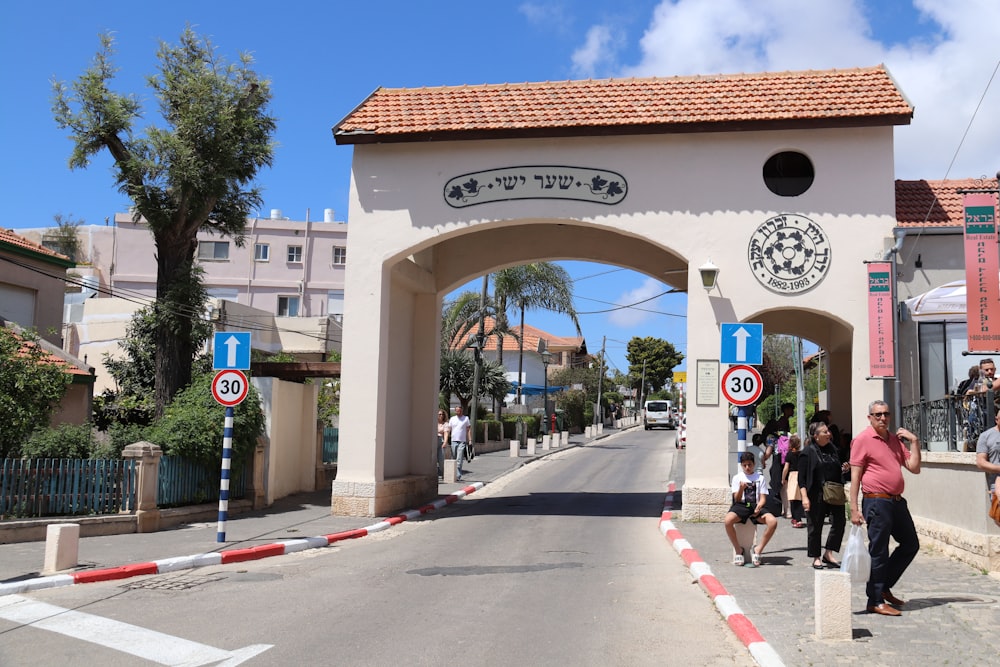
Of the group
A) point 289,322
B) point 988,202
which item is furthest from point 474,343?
point 988,202

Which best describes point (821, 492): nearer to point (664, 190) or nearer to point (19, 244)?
point (664, 190)

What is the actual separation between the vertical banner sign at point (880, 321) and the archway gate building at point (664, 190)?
0.29 metres

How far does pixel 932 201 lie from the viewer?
16.8m

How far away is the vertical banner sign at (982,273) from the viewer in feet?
40.9

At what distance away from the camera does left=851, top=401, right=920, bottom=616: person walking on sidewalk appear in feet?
26.3

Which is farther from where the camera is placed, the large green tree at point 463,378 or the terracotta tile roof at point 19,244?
the large green tree at point 463,378

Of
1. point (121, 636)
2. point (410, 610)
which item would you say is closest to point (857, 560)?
point (410, 610)

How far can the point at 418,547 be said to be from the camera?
13.5m

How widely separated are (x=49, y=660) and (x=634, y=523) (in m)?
11.5

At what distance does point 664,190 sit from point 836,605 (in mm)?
10989

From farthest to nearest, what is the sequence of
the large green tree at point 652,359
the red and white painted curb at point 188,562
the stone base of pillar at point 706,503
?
the large green tree at point 652,359 < the stone base of pillar at point 706,503 < the red and white painted curb at point 188,562

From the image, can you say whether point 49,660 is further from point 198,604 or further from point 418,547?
point 418,547

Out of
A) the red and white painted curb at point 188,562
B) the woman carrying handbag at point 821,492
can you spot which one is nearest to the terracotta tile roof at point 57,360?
the red and white painted curb at point 188,562

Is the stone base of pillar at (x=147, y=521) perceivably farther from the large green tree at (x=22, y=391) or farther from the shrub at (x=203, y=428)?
the large green tree at (x=22, y=391)
